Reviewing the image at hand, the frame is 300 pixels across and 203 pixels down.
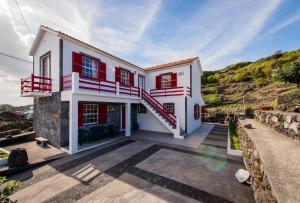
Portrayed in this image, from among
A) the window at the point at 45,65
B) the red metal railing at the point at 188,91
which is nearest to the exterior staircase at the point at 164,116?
the red metal railing at the point at 188,91

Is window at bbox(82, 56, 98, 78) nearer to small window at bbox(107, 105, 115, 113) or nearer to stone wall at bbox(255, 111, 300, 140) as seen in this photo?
small window at bbox(107, 105, 115, 113)

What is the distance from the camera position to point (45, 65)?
9.50m

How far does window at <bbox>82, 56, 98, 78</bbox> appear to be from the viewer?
904cm

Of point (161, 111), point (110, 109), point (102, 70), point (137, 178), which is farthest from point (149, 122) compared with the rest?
point (137, 178)

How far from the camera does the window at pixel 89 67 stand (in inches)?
356

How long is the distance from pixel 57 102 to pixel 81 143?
2.84 m

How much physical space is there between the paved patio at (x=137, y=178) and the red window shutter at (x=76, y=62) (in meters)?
5.23

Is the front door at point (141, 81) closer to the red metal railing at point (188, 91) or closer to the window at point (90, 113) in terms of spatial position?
the red metal railing at point (188, 91)

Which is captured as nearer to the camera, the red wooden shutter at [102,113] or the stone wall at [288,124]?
the stone wall at [288,124]

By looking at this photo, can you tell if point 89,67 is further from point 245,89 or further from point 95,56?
point 245,89

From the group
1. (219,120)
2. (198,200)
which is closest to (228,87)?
(219,120)

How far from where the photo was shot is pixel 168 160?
619 centimetres

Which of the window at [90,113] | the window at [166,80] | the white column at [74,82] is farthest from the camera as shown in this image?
the window at [166,80]

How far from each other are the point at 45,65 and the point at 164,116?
31.0 feet
